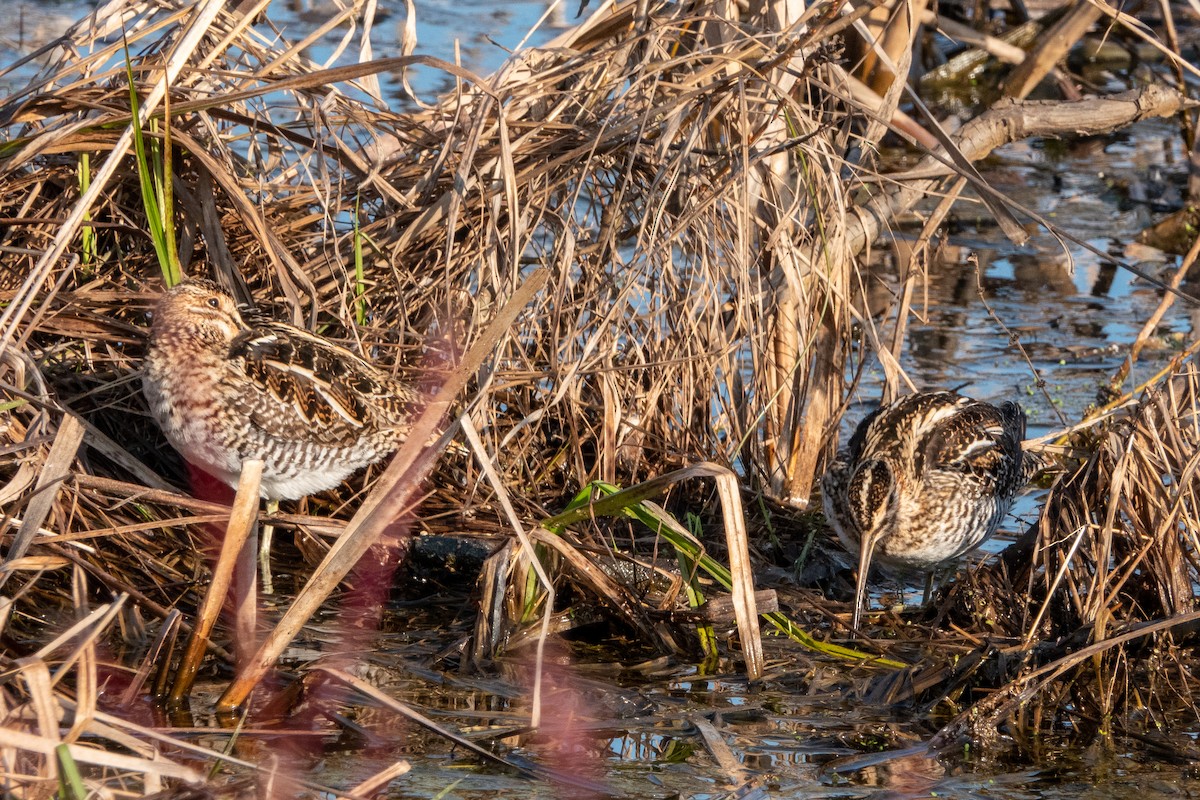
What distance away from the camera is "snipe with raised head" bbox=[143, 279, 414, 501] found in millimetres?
4961

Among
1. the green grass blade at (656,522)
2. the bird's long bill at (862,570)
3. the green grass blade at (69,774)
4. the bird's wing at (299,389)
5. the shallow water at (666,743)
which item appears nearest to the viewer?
the green grass blade at (69,774)

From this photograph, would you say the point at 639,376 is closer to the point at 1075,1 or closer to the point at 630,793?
the point at 630,793

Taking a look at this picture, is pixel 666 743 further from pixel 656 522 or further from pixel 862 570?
pixel 862 570

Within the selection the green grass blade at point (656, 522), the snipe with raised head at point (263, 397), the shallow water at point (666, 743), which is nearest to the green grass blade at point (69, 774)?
the shallow water at point (666, 743)

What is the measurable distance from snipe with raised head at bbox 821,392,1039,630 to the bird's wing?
1661 millimetres

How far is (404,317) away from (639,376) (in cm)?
91

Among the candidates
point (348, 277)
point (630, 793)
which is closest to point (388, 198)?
point (348, 277)

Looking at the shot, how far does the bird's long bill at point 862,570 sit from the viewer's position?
4925 millimetres

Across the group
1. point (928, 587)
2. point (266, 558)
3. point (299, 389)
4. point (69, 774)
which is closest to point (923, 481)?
point (928, 587)

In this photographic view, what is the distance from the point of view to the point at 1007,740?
4156 millimetres

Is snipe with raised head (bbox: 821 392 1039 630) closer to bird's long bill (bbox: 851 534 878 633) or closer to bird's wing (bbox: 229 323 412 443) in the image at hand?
bird's long bill (bbox: 851 534 878 633)

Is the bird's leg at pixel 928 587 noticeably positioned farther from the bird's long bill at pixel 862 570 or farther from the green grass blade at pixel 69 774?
the green grass blade at pixel 69 774

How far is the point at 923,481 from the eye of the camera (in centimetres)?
534

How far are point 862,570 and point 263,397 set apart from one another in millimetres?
2064
